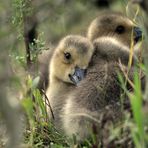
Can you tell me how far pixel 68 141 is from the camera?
351 centimetres

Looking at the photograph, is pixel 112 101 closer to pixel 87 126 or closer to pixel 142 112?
pixel 87 126

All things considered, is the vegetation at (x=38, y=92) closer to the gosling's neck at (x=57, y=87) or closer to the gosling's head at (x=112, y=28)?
the gosling's neck at (x=57, y=87)

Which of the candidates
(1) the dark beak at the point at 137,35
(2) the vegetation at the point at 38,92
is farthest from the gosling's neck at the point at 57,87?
(1) the dark beak at the point at 137,35

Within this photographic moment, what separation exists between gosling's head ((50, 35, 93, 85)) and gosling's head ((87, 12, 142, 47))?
1.90 feet

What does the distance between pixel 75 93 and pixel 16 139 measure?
1413 mm

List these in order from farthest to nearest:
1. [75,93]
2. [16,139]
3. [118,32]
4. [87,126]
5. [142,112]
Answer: [118,32]
[75,93]
[87,126]
[142,112]
[16,139]

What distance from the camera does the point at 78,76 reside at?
4207mm

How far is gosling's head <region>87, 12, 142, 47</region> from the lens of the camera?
522 cm

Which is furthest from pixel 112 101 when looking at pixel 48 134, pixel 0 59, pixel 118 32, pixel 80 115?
pixel 118 32

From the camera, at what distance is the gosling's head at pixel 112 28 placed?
17.1 feet

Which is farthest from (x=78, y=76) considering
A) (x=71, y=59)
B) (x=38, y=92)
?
(x=38, y=92)

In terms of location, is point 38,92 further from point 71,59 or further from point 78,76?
point 71,59

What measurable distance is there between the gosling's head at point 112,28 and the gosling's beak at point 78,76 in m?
0.93

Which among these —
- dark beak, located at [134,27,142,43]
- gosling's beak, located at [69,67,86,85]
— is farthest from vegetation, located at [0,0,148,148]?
dark beak, located at [134,27,142,43]
